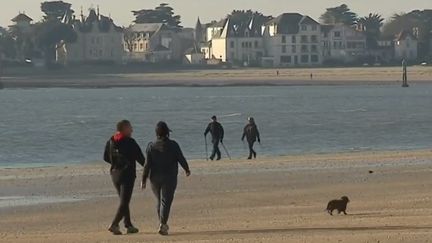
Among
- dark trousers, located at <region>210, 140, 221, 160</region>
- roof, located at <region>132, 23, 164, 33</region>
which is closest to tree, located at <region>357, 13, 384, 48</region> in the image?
roof, located at <region>132, 23, 164, 33</region>

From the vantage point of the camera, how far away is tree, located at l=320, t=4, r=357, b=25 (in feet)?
563

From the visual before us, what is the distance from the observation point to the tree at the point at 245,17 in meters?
158

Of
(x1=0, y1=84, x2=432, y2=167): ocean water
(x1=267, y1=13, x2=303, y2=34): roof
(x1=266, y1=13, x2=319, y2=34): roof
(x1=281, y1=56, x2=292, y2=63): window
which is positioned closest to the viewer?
(x1=0, y1=84, x2=432, y2=167): ocean water

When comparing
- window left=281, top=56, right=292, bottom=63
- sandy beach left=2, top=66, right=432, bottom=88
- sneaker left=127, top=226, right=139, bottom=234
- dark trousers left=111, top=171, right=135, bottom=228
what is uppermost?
dark trousers left=111, top=171, right=135, bottom=228

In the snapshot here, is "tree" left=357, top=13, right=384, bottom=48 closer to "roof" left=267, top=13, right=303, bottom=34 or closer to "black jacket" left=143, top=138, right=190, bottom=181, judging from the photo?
"roof" left=267, top=13, right=303, bottom=34

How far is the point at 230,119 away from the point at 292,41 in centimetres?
8843

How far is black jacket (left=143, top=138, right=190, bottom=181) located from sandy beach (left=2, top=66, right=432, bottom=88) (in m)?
97.5

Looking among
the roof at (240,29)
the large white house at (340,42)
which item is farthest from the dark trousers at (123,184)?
the large white house at (340,42)

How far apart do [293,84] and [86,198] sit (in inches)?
3685

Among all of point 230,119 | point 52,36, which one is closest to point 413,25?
point 52,36

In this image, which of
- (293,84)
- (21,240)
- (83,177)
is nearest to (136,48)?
(293,84)

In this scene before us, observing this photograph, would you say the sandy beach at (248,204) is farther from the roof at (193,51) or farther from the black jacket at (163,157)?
the roof at (193,51)

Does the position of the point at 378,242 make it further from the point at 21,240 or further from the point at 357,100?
the point at 357,100

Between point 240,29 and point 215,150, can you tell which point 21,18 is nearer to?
point 240,29
